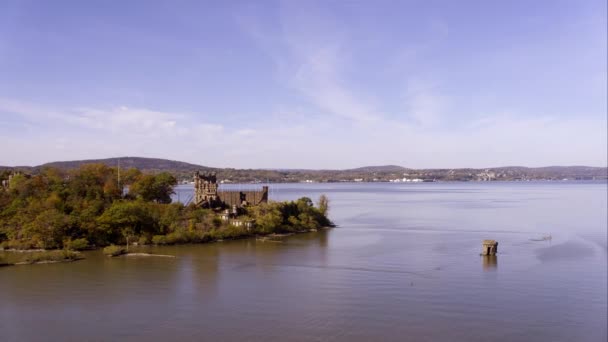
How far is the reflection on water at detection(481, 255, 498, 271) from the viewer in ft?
93.7

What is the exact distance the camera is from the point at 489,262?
99.3ft

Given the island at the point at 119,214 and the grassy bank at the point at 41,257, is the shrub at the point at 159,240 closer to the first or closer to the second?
the island at the point at 119,214

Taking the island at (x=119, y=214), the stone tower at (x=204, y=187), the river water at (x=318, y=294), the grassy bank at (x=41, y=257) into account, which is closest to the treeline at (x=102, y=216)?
the island at (x=119, y=214)

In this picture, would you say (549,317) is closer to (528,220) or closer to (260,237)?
(260,237)

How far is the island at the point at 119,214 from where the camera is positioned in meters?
33.9

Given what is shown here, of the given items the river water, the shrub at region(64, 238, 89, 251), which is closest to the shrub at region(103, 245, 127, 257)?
the river water

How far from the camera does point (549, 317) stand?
19578 mm

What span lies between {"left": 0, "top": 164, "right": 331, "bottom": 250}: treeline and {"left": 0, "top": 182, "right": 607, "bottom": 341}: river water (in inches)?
97.9

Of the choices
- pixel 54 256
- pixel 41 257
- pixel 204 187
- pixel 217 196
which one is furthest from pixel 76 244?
pixel 217 196

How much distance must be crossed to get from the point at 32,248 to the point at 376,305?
77.3 feet

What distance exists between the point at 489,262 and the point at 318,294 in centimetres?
1251

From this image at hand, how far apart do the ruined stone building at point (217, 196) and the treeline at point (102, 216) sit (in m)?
2.89

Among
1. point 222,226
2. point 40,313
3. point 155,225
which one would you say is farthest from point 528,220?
point 40,313

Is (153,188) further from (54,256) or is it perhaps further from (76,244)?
(54,256)
